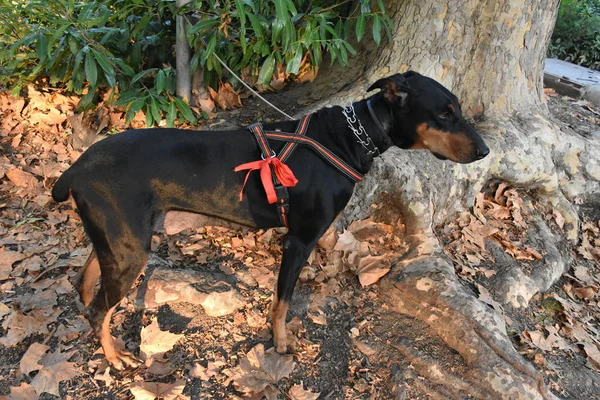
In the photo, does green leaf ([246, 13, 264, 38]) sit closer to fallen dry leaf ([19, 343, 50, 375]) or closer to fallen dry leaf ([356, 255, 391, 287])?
fallen dry leaf ([356, 255, 391, 287])

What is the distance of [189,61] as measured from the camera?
438cm

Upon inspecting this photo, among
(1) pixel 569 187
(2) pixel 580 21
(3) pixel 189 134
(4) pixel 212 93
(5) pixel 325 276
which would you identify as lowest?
(5) pixel 325 276

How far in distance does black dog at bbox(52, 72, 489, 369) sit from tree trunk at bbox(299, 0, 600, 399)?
0.96 meters

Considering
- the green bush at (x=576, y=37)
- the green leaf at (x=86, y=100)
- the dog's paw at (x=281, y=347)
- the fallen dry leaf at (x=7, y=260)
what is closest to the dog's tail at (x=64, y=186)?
the fallen dry leaf at (x=7, y=260)

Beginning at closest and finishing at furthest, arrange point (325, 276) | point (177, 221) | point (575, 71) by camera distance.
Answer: point (325, 276)
point (177, 221)
point (575, 71)

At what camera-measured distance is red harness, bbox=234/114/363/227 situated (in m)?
2.65

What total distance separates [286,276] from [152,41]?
2.93 metres

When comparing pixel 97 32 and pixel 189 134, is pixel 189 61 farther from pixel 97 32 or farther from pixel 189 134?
pixel 189 134

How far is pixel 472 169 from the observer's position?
422cm

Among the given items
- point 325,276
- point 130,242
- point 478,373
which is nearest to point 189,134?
point 130,242

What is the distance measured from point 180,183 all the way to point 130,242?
1.39ft

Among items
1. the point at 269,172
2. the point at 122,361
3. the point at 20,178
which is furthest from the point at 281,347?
the point at 20,178

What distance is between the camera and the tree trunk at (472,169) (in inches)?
125

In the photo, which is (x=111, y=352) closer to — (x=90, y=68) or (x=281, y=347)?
(x=281, y=347)
